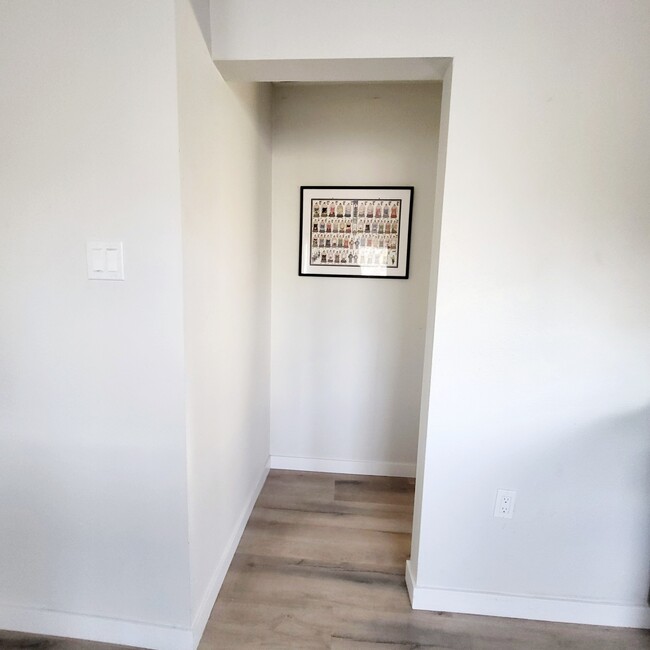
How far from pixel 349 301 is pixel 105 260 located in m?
1.46

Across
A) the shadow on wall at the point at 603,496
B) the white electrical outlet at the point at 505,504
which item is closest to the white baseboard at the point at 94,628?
the white electrical outlet at the point at 505,504

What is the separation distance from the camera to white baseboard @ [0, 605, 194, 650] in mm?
1377

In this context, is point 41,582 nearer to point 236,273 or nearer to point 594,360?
point 236,273

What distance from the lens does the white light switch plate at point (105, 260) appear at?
1210 millimetres

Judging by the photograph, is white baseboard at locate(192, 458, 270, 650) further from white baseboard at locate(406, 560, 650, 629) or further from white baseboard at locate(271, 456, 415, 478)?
white baseboard at locate(406, 560, 650, 629)

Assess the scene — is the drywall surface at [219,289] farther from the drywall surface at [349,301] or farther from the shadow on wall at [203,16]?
the drywall surface at [349,301]

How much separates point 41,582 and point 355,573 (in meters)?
1.23

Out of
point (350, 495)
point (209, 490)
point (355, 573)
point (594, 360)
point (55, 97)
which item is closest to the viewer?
point (55, 97)

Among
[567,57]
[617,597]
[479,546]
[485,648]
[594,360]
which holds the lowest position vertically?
[485,648]

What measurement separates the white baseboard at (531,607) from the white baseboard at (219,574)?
0.81 meters

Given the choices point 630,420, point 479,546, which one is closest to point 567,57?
point 630,420

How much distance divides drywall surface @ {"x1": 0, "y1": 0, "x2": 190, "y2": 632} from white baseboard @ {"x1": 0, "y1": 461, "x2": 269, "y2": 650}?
1 cm

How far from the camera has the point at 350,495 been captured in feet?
7.66

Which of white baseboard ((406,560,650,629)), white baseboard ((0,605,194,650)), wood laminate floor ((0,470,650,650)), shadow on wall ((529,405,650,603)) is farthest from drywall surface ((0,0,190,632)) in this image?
shadow on wall ((529,405,650,603))
